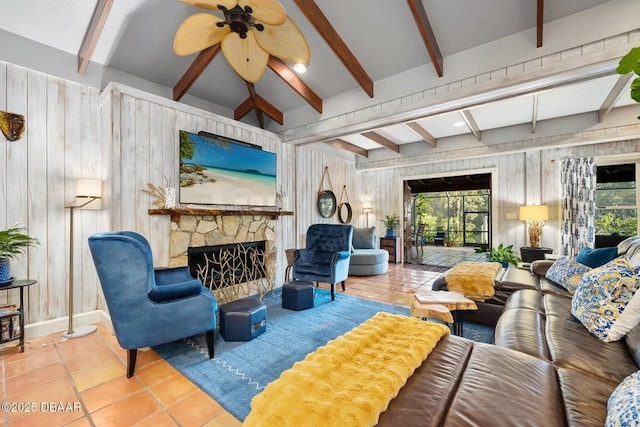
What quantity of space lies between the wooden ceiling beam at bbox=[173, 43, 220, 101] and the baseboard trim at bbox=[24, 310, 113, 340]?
114 inches

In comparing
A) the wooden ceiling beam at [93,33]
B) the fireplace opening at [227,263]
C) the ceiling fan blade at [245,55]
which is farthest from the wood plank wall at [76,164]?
the ceiling fan blade at [245,55]

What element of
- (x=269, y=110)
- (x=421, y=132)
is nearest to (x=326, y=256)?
(x=269, y=110)

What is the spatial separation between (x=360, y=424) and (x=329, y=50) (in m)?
3.71

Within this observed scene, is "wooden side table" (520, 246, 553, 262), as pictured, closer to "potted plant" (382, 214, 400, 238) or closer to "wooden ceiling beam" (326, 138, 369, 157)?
"potted plant" (382, 214, 400, 238)

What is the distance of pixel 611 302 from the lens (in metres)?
1.67

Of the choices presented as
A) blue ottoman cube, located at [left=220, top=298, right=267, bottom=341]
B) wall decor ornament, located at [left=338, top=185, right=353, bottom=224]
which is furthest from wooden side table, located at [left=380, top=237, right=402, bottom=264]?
blue ottoman cube, located at [left=220, top=298, right=267, bottom=341]

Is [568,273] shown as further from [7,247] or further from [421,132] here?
[7,247]

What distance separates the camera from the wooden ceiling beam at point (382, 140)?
5672 mm

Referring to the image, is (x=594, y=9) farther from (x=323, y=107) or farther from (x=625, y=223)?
(x=625, y=223)

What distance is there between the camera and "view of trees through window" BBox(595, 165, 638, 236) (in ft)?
15.8

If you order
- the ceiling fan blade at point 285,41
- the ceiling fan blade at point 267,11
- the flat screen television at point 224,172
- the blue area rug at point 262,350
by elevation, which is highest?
the ceiling fan blade at point 285,41

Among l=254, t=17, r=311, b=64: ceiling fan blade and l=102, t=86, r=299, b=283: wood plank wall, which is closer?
l=254, t=17, r=311, b=64: ceiling fan blade

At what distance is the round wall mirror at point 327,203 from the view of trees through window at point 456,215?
5432 mm

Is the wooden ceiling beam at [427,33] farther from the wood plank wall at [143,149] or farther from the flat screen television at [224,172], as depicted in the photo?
the wood plank wall at [143,149]
